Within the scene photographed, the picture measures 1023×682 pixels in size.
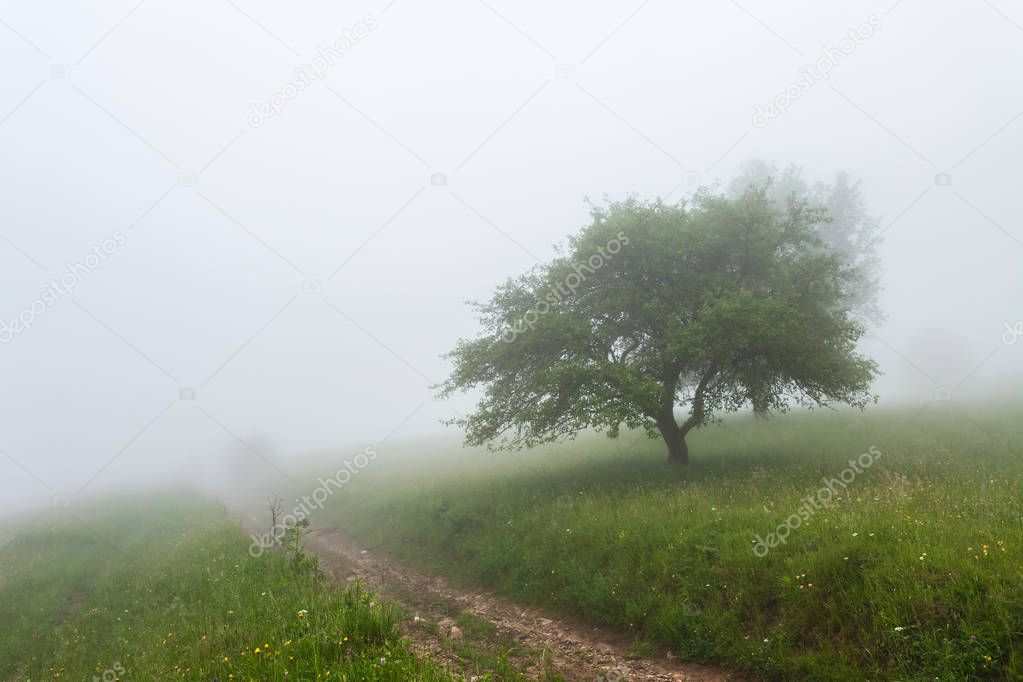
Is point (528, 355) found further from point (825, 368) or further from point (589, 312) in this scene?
point (825, 368)

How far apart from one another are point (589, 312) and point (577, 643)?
11.6 meters

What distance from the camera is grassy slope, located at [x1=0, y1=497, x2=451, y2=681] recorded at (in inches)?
265

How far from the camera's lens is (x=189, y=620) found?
32.5 feet

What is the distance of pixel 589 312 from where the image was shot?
18438 mm

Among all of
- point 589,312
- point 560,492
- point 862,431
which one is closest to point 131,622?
point 560,492

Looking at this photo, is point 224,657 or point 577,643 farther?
point 577,643

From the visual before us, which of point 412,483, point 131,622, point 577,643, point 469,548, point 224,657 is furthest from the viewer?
point 412,483
